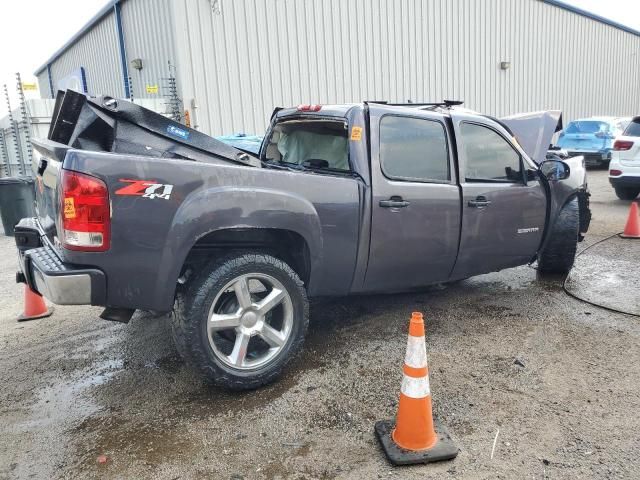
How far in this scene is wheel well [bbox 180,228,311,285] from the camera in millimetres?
3100

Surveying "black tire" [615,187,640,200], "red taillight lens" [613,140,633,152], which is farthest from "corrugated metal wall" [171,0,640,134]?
"black tire" [615,187,640,200]

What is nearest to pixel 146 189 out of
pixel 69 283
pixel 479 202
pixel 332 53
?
pixel 69 283

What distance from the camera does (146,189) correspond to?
268 centimetres

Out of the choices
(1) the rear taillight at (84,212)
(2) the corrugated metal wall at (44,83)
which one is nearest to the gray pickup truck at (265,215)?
(1) the rear taillight at (84,212)

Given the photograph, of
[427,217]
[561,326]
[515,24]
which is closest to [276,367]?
[427,217]

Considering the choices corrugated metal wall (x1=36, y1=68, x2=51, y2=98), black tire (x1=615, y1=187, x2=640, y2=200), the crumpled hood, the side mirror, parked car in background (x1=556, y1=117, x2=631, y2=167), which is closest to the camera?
the side mirror

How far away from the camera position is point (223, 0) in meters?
10.5

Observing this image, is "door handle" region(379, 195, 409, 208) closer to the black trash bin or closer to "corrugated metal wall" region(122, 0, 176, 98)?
the black trash bin

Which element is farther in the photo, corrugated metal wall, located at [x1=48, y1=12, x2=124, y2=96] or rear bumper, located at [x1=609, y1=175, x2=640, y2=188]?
corrugated metal wall, located at [x1=48, y1=12, x2=124, y2=96]

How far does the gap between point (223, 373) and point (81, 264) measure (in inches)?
40.4

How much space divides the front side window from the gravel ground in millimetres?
1205

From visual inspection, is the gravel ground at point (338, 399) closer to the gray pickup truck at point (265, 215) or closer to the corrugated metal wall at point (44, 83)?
the gray pickup truck at point (265, 215)

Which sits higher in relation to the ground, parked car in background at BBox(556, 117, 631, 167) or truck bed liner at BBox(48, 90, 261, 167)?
truck bed liner at BBox(48, 90, 261, 167)

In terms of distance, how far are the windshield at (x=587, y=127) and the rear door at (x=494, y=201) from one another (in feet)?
43.9
